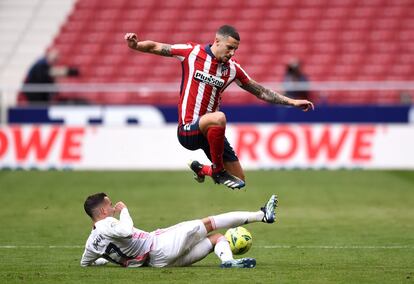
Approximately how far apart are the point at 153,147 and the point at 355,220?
7.26 metres

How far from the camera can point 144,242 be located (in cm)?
995

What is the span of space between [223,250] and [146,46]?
2.38 m

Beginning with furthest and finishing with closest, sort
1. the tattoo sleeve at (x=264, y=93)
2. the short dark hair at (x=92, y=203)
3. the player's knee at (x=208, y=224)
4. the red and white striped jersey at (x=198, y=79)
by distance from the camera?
the tattoo sleeve at (x=264, y=93)
the red and white striped jersey at (x=198, y=79)
the player's knee at (x=208, y=224)
the short dark hair at (x=92, y=203)

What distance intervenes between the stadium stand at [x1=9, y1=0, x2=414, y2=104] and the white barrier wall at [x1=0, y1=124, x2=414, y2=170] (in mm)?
3803

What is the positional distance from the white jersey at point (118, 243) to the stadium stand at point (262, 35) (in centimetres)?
1493

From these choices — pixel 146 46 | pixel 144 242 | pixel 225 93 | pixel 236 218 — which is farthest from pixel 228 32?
pixel 225 93

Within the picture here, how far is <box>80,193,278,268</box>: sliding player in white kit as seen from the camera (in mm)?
9750

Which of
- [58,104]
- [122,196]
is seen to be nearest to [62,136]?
[58,104]

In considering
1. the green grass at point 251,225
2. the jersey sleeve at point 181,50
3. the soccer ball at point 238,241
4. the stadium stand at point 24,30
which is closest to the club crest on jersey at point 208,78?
the jersey sleeve at point 181,50

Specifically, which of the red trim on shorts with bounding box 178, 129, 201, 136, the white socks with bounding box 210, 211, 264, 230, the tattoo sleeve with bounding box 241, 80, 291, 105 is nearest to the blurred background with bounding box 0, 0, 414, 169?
the tattoo sleeve with bounding box 241, 80, 291, 105

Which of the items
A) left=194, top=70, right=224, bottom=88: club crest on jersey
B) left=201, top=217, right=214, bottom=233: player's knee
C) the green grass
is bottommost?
the green grass

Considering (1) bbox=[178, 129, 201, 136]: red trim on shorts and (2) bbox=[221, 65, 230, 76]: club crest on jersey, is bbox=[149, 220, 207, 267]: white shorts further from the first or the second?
(2) bbox=[221, 65, 230, 76]: club crest on jersey

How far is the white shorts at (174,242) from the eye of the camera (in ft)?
32.7

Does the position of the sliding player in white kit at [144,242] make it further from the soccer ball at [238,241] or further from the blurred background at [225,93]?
the blurred background at [225,93]
